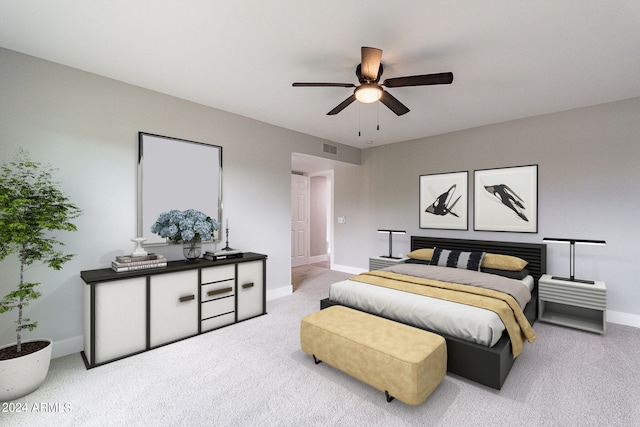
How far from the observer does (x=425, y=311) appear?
2.49 m

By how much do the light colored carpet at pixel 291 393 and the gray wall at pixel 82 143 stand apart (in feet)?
1.80

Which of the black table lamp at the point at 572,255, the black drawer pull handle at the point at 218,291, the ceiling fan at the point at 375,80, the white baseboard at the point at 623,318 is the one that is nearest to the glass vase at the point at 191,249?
the black drawer pull handle at the point at 218,291

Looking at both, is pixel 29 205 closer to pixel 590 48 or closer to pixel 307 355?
pixel 307 355

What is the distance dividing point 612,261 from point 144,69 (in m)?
5.64

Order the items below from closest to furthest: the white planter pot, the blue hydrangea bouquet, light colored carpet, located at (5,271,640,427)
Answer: light colored carpet, located at (5,271,640,427) < the white planter pot < the blue hydrangea bouquet

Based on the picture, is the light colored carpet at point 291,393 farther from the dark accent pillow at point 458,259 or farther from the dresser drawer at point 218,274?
the dark accent pillow at point 458,259

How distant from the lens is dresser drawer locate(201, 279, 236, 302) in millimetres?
3172

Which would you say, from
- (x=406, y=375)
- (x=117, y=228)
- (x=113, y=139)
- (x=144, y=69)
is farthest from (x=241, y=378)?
(x=144, y=69)

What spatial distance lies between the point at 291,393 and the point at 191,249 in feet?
6.22

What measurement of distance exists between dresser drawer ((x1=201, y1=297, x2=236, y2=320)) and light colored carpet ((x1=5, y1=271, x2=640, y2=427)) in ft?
1.19

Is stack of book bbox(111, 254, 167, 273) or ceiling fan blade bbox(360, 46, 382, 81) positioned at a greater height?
ceiling fan blade bbox(360, 46, 382, 81)

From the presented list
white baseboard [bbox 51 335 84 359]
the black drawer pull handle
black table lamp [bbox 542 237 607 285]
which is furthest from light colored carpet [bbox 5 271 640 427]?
black table lamp [bbox 542 237 607 285]

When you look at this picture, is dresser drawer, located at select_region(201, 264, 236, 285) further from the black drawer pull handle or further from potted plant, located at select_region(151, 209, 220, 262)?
potted plant, located at select_region(151, 209, 220, 262)

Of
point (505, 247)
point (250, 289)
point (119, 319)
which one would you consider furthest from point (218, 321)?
point (505, 247)
